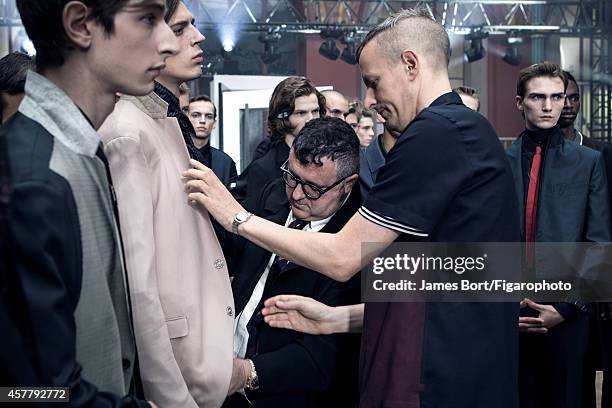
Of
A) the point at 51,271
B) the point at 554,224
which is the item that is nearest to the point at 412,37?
the point at 51,271

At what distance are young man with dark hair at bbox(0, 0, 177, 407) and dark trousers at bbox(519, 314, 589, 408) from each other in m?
2.49

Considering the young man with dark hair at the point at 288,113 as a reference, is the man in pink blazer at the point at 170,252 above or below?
below

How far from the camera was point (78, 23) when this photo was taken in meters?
1.29

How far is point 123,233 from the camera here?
5.16ft

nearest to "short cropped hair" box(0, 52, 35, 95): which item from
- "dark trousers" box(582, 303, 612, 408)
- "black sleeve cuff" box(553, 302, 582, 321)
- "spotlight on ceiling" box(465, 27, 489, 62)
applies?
"black sleeve cuff" box(553, 302, 582, 321)

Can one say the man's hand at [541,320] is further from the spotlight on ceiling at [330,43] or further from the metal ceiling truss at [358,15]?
the spotlight on ceiling at [330,43]

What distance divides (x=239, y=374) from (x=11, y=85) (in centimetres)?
103

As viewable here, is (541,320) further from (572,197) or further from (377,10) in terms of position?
(377,10)

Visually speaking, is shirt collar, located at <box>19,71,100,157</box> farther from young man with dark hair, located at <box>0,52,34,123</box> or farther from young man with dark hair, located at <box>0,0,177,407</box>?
young man with dark hair, located at <box>0,52,34,123</box>

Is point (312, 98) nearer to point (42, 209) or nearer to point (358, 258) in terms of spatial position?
point (358, 258)

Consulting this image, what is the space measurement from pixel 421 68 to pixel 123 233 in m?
0.89

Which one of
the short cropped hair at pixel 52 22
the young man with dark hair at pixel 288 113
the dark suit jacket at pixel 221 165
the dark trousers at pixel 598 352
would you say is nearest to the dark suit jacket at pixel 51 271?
the short cropped hair at pixel 52 22

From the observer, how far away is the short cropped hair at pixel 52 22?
4.19ft

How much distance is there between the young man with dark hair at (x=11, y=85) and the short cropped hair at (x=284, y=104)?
2064 millimetres
